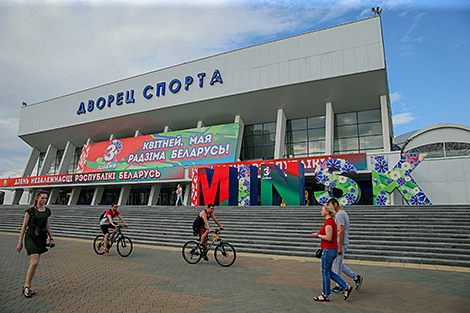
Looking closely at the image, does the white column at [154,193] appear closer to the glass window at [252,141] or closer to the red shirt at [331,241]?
the glass window at [252,141]

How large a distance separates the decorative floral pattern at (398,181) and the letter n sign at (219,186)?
8.70 m

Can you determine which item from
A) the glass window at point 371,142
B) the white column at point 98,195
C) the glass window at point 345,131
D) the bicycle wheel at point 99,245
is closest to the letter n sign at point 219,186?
the bicycle wheel at point 99,245

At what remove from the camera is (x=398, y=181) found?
15.9m

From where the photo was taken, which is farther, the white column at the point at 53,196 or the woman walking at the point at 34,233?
the white column at the point at 53,196

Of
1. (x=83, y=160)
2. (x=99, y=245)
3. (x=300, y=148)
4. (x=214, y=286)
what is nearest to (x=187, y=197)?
(x=300, y=148)

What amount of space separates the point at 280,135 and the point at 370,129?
8349 mm

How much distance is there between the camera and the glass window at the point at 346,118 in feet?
93.1

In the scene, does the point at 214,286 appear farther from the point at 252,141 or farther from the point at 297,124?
the point at 252,141

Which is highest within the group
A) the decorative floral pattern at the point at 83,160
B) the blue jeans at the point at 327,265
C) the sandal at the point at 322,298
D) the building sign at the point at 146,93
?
the building sign at the point at 146,93

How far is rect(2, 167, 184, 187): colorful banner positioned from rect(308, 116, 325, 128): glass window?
13761 millimetres

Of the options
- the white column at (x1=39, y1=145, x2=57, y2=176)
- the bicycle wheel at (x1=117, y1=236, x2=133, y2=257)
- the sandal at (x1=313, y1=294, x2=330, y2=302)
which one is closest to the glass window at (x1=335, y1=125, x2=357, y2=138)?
the bicycle wheel at (x1=117, y1=236, x2=133, y2=257)

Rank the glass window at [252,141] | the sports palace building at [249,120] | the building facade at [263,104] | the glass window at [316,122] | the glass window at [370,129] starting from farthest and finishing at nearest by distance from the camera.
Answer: the glass window at [252,141]
the glass window at [316,122]
the glass window at [370,129]
the building facade at [263,104]
the sports palace building at [249,120]

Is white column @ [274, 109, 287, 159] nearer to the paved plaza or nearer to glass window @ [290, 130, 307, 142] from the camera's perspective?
glass window @ [290, 130, 307, 142]

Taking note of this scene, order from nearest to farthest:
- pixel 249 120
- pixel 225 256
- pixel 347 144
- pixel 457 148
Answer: pixel 225 256 < pixel 457 148 < pixel 347 144 < pixel 249 120
